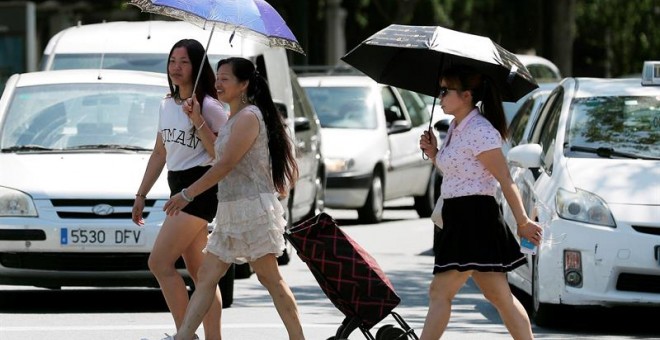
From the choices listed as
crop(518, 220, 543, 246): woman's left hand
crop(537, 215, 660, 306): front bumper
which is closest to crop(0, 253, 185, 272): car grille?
crop(537, 215, 660, 306): front bumper

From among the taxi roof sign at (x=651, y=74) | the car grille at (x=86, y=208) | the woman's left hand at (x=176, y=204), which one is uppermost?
the taxi roof sign at (x=651, y=74)

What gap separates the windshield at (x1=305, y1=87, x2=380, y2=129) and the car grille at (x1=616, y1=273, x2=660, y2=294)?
957 cm

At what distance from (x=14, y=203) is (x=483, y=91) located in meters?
4.14

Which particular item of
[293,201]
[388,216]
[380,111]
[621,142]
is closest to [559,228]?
[621,142]

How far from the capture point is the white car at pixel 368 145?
19.0 meters

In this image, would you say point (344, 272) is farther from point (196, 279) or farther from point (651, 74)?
point (651, 74)

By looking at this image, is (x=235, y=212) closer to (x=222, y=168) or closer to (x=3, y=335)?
(x=222, y=168)

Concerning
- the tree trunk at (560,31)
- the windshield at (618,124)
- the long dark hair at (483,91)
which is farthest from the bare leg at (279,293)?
the tree trunk at (560,31)

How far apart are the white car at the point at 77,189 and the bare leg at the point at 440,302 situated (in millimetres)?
3452

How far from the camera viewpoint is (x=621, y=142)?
1108cm

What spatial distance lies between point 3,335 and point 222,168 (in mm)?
2355

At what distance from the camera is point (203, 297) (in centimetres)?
858

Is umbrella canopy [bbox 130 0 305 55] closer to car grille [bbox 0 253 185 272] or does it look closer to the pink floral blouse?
the pink floral blouse

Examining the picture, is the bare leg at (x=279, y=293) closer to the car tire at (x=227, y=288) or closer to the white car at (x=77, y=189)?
the white car at (x=77, y=189)
